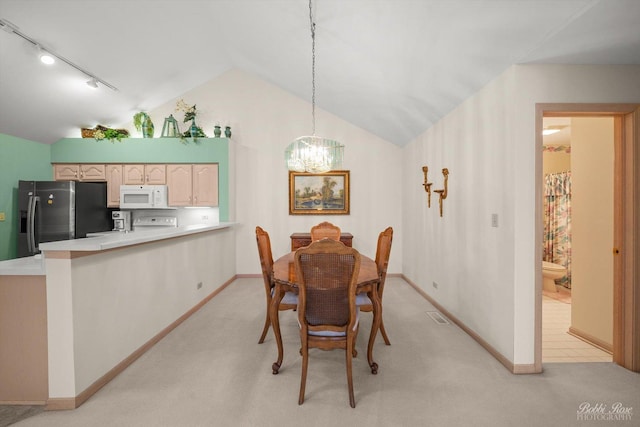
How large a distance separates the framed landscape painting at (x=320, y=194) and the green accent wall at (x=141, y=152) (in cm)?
125

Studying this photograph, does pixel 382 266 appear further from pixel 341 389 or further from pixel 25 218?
pixel 25 218

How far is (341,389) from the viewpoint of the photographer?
6.61 ft

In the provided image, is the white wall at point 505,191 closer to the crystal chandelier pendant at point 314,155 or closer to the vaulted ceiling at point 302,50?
the vaulted ceiling at point 302,50

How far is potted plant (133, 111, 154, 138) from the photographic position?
4.90 m

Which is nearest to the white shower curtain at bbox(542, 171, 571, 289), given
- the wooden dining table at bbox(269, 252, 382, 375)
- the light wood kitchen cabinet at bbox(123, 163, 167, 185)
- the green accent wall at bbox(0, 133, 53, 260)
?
the wooden dining table at bbox(269, 252, 382, 375)

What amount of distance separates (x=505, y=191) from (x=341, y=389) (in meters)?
1.99

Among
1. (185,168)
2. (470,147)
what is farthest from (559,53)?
(185,168)

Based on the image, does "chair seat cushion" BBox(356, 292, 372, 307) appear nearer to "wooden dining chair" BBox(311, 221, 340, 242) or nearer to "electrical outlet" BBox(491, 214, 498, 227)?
"electrical outlet" BBox(491, 214, 498, 227)

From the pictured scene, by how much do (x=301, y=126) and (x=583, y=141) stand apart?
3.95 meters

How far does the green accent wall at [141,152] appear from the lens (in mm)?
4758

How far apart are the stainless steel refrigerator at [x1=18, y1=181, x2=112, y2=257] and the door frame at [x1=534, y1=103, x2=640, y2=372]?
5.64 meters

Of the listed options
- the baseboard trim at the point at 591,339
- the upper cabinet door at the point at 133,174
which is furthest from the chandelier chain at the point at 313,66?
the baseboard trim at the point at 591,339

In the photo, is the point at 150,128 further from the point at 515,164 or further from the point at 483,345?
the point at 483,345

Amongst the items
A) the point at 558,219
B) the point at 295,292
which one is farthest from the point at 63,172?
the point at 558,219
